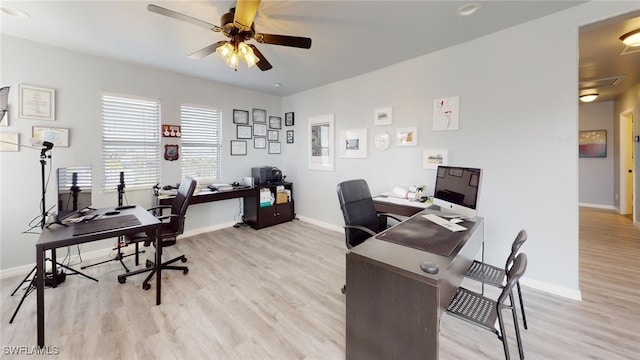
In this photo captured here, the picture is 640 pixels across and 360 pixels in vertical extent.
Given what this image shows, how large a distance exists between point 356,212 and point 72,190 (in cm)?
266

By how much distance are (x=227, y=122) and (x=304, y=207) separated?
2198mm

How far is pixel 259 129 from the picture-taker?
5008mm

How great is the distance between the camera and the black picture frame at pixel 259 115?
489 centimetres

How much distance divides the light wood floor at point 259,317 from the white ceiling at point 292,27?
2.62 m

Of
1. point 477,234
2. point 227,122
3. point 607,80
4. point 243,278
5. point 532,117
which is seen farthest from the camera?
point 227,122

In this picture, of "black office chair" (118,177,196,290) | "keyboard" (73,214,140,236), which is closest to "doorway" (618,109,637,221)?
"black office chair" (118,177,196,290)

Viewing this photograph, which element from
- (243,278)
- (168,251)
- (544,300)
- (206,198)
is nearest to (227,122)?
(206,198)

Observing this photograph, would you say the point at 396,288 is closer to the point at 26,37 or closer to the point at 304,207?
the point at 304,207

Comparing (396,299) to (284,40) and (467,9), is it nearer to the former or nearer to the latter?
(284,40)

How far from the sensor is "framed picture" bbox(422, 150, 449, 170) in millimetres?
3043

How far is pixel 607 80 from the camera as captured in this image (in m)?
4.12

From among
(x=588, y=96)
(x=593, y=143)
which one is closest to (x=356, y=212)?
(x=588, y=96)

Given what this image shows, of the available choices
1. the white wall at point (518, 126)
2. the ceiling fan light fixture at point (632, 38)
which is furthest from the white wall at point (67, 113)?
the ceiling fan light fixture at point (632, 38)

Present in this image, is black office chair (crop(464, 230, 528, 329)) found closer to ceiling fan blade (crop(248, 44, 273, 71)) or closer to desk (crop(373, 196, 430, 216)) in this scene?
desk (crop(373, 196, 430, 216))
